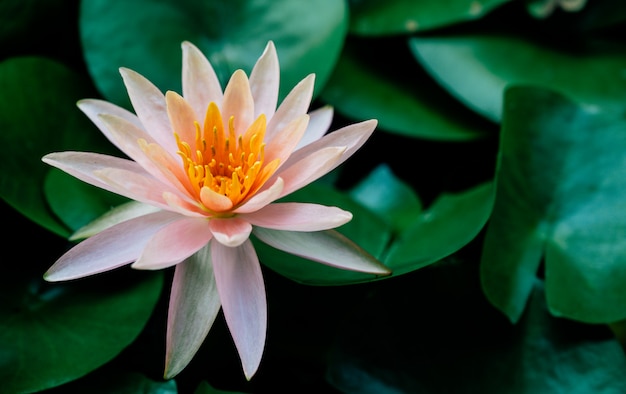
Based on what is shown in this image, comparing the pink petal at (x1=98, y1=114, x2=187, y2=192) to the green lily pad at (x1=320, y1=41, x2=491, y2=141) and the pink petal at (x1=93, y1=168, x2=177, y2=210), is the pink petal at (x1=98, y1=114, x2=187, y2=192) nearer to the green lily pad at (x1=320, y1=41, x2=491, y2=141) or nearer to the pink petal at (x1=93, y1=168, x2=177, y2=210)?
the pink petal at (x1=93, y1=168, x2=177, y2=210)

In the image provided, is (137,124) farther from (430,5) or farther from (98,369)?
(430,5)

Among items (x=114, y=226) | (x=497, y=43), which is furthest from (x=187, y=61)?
(x=497, y=43)

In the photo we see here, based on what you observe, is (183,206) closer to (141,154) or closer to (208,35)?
(141,154)

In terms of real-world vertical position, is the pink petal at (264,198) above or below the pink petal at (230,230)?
above

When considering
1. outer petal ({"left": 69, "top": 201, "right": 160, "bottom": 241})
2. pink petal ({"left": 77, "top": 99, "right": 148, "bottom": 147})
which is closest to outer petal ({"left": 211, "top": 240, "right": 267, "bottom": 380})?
outer petal ({"left": 69, "top": 201, "right": 160, "bottom": 241})

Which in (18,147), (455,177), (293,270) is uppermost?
(18,147)

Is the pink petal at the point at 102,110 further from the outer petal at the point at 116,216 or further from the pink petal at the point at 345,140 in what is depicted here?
the pink petal at the point at 345,140

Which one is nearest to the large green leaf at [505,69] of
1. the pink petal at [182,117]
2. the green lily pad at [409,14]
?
the green lily pad at [409,14]
